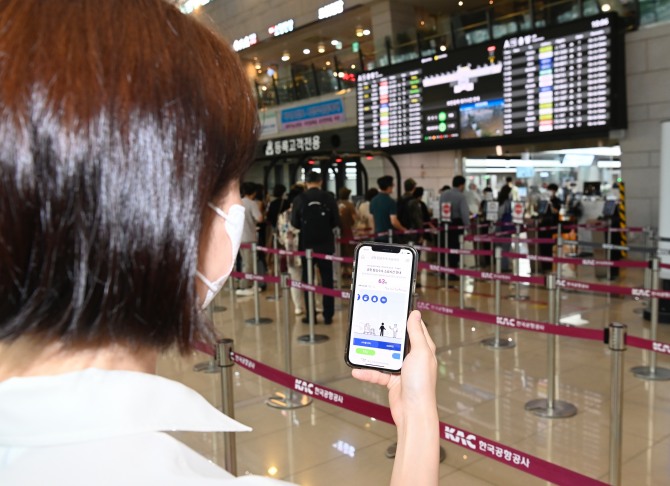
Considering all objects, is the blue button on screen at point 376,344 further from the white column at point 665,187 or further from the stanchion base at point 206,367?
the white column at point 665,187

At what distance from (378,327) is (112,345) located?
908 mm

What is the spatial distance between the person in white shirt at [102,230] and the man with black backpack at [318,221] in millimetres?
6974

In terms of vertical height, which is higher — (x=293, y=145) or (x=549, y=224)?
(x=293, y=145)

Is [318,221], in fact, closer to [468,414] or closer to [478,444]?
[468,414]

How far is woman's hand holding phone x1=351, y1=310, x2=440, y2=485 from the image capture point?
1021mm

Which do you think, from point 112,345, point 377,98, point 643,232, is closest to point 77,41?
point 112,345

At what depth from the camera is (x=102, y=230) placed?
653 mm

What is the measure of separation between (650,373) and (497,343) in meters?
1.56

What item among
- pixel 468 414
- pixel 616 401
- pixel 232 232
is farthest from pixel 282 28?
pixel 232 232

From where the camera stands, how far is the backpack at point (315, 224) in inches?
305

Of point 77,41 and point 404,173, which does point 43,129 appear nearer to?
point 77,41

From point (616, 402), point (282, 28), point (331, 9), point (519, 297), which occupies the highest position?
point (282, 28)

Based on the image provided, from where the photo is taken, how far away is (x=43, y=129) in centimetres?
62

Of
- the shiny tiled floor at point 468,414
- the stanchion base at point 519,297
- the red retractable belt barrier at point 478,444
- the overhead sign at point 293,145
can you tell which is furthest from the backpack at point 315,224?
the overhead sign at point 293,145
